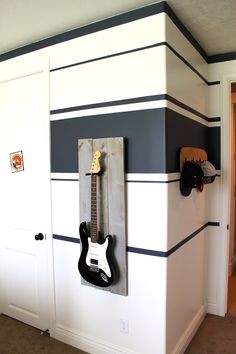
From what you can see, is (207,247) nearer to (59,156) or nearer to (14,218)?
(59,156)

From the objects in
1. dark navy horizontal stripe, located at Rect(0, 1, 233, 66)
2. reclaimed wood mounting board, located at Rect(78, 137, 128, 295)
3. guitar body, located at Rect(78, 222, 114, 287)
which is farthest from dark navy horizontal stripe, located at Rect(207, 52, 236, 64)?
guitar body, located at Rect(78, 222, 114, 287)

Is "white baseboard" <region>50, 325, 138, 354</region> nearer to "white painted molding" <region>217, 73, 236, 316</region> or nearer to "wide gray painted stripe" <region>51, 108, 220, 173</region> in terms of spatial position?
"white painted molding" <region>217, 73, 236, 316</region>

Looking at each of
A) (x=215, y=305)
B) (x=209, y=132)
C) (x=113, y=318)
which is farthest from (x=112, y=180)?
(x=215, y=305)

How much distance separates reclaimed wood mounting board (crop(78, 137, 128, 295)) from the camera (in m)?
1.97

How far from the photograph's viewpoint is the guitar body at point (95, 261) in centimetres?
200

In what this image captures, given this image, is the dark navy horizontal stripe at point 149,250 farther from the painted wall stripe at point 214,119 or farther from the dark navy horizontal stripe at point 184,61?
the dark navy horizontal stripe at point 184,61

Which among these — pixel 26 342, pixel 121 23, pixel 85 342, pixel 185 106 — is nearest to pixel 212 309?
pixel 85 342

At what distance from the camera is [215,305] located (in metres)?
2.83

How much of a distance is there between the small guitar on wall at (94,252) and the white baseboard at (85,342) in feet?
1.61

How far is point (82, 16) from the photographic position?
6.51 feet

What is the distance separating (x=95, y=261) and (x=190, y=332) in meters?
1.07

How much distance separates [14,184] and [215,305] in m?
2.24

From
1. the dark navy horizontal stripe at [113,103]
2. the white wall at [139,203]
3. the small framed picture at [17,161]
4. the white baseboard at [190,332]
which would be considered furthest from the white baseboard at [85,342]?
the dark navy horizontal stripe at [113,103]

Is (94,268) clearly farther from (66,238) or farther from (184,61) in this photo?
(184,61)
